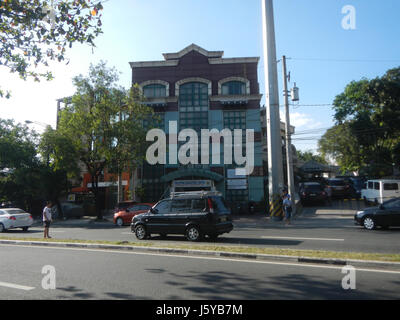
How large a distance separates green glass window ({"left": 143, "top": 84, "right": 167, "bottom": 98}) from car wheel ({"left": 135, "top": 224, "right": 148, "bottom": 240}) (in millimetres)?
20711

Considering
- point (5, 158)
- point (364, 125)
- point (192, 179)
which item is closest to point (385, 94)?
point (364, 125)

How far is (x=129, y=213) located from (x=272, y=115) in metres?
11.7

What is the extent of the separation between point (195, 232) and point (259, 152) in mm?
18381

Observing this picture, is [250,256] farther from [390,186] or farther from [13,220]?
[390,186]

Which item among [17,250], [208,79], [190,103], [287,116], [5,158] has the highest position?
[208,79]

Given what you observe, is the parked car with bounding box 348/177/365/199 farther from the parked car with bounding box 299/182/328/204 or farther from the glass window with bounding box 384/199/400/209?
the glass window with bounding box 384/199/400/209

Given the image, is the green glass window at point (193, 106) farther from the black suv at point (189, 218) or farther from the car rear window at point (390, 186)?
the black suv at point (189, 218)

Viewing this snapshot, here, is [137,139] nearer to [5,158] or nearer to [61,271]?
[5,158]

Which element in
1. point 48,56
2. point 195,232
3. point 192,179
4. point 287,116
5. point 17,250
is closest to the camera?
point 48,56

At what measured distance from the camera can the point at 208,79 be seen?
3077cm

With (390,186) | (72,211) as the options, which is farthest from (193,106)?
(390,186)

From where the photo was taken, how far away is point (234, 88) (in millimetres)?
30516

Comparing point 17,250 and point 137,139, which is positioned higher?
point 137,139

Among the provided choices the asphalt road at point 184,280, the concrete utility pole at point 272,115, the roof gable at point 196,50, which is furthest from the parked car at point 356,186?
the asphalt road at point 184,280
